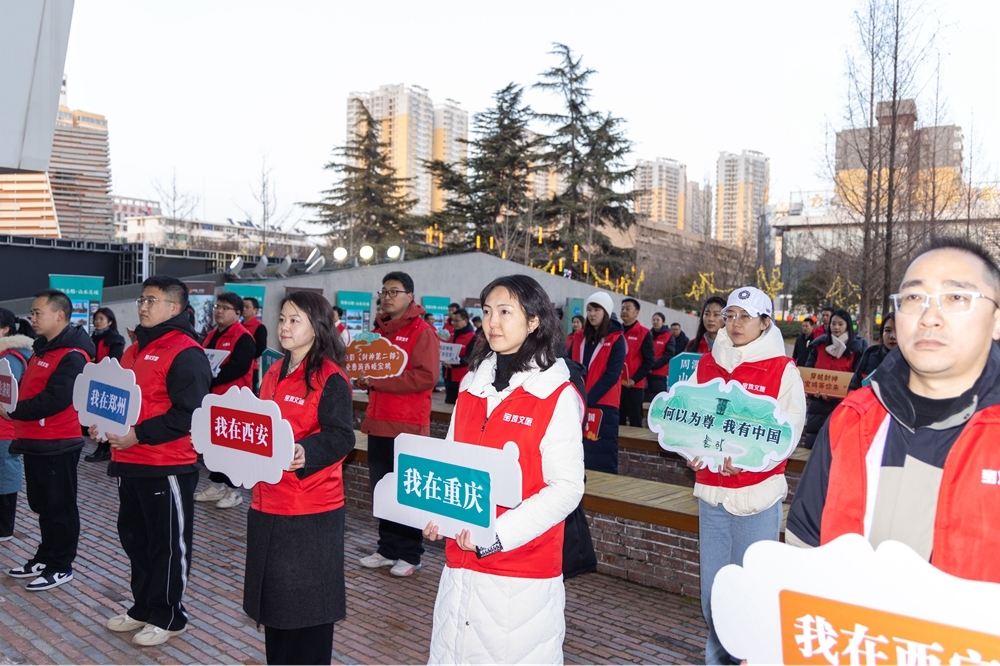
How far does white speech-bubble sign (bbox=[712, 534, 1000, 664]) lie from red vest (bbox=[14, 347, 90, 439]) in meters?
5.13

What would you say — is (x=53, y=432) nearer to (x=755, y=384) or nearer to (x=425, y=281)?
(x=755, y=384)

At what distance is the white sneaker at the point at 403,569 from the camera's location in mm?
5941

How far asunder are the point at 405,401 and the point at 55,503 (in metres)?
2.62

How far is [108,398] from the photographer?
14.9 ft

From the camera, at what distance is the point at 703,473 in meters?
4.11

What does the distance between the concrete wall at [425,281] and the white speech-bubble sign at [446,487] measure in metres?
13.4

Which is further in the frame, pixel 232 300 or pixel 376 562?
pixel 232 300

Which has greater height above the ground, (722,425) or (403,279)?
(403,279)

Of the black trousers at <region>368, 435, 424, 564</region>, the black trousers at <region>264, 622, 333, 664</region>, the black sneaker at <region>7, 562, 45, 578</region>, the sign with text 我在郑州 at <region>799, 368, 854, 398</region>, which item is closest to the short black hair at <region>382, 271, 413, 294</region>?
the black trousers at <region>368, 435, 424, 564</region>

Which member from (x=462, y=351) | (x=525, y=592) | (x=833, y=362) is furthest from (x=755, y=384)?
(x=462, y=351)

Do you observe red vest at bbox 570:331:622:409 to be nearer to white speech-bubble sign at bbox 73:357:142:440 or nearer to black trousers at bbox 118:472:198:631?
black trousers at bbox 118:472:198:631

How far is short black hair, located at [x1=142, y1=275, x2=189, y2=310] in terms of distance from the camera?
4582 millimetres

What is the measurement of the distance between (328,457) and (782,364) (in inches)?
94.1

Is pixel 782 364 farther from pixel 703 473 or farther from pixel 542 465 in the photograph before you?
pixel 542 465
